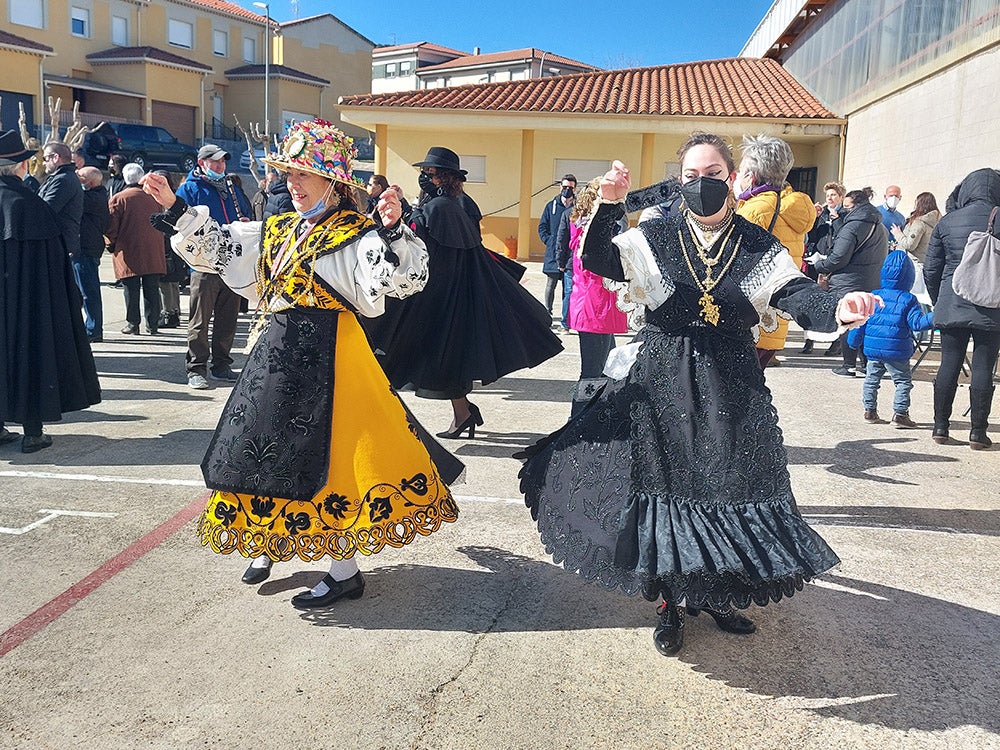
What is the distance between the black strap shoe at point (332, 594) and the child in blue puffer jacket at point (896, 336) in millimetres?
4762

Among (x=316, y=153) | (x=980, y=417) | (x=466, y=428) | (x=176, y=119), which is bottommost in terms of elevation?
(x=466, y=428)

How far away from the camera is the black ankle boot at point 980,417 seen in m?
6.11

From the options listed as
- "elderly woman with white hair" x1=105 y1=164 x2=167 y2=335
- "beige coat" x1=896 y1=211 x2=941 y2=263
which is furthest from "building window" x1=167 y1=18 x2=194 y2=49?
"beige coat" x1=896 y1=211 x2=941 y2=263

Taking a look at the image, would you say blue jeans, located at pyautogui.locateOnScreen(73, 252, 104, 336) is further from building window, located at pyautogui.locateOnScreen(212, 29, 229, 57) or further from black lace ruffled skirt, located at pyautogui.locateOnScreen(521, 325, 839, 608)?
building window, located at pyautogui.locateOnScreen(212, 29, 229, 57)

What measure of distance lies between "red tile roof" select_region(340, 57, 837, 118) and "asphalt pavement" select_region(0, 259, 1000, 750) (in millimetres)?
16219

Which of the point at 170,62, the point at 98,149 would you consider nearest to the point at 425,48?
the point at 170,62

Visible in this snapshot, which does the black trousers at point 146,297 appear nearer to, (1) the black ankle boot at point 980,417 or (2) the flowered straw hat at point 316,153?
(2) the flowered straw hat at point 316,153

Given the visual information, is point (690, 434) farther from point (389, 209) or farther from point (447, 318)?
point (447, 318)

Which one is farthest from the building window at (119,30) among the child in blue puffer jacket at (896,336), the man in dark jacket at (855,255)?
the child in blue puffer jacket at (896,336)

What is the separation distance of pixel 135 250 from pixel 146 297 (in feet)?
2.08

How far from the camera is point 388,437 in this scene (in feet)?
10.9

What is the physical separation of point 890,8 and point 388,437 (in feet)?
46.0

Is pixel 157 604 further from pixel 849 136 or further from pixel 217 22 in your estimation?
pixel 217 22

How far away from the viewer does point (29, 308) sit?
5.55 meters
